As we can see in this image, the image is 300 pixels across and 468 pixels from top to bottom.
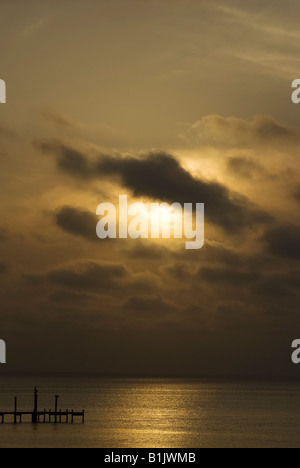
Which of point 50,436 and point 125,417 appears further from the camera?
point 125,417

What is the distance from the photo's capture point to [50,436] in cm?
10000

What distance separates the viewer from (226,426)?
414ft

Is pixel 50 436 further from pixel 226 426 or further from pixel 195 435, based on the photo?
pixel 226 426

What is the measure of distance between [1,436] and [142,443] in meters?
17.2
